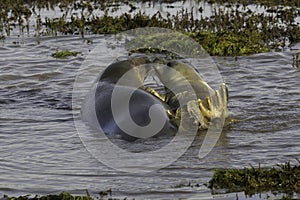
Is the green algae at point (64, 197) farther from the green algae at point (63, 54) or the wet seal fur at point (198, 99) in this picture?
the green algae at point (63, 54)

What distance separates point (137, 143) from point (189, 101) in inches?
33.0

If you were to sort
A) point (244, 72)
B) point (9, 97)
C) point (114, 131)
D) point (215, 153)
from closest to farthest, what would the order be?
point (215, 153) < point (114, 131) < point (9, 97) < point (244, 72)

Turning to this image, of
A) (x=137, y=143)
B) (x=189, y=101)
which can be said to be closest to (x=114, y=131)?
(x=137, y=143)

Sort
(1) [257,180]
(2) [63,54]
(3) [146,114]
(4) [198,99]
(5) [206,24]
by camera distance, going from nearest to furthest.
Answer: (1) [257,180]
(3) [146,114]
(4) [198,99]
(2) [63,54]
(5) [206,24]

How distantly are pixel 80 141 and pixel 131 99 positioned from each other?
2.62 ft

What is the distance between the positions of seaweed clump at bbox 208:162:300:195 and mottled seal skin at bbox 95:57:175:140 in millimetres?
1754

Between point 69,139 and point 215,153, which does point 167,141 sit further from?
point 69,139

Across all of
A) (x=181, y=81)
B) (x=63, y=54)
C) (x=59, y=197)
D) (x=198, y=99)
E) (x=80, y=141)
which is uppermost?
(x=181, y=81)

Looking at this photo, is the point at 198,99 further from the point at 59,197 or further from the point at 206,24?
the point at 206,24

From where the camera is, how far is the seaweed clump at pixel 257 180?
624 centimetres

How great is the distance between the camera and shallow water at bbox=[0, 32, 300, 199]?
6707mm

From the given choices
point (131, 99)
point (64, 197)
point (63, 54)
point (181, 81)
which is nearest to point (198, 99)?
point (181, 81)

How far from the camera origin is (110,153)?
7.84 metres

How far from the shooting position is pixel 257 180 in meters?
6.35
